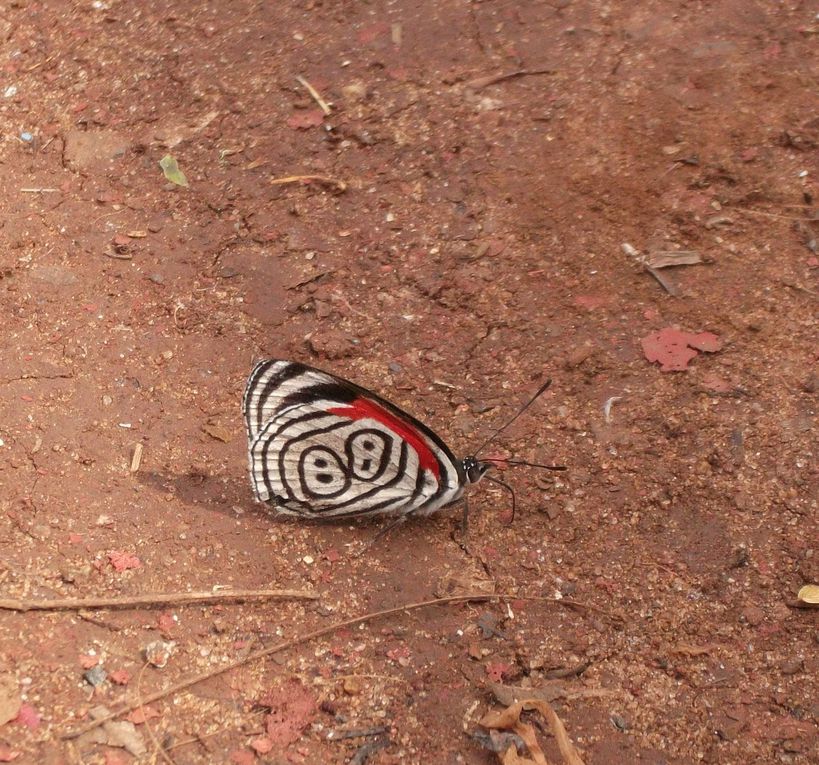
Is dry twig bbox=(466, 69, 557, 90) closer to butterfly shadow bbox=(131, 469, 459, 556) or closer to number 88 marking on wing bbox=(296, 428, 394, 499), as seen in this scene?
number 88 marking on wing bbox=(296, 428, 394, 499)

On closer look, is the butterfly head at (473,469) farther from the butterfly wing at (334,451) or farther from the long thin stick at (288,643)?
the long thin stick at (288,643)

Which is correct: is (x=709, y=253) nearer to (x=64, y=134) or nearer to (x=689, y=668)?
(x=689, y=668)

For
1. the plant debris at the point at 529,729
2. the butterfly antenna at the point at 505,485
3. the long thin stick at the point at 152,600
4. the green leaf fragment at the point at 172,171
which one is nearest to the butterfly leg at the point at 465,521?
the butterfly antenna at the point at 505,485

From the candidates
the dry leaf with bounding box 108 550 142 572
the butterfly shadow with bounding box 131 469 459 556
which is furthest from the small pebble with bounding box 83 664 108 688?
the butterfly shadow with bounding box 131 469 459 556

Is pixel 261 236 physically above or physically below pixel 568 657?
above

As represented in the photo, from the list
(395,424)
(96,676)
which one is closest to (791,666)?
(395,424)

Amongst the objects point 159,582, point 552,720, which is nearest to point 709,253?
point 552,720

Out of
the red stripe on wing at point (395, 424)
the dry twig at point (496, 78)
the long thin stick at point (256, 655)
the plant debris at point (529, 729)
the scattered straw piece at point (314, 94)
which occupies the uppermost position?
the scattered straw piece at point (314, 94)
